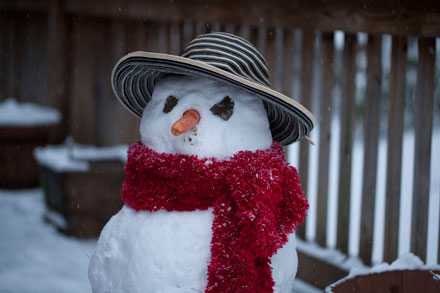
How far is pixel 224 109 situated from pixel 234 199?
0.35 meters

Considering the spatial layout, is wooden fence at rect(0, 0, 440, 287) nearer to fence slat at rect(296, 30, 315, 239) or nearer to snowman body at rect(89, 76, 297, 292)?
fence slat at rect(296, 30, 315, 239)

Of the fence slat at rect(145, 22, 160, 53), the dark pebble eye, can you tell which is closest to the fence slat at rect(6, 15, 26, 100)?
the fence slat at rect(145, 22, 160, 53)

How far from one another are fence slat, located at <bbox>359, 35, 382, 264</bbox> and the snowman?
1.11 metres

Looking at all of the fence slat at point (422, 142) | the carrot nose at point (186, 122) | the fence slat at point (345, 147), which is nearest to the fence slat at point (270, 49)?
the fence slat at point (345, 147)

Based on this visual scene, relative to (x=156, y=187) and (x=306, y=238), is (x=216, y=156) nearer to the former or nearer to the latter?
(x=156, y=187)

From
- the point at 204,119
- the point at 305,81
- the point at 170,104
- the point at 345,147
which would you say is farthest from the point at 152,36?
the point at 204,119

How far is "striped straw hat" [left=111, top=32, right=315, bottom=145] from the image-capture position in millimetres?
1660

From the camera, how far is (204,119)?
174cm

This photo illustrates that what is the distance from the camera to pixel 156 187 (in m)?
1.75

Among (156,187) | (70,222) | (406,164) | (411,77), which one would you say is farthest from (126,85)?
(411,77)

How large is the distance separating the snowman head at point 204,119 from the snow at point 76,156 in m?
2.14

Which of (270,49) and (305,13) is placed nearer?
(305,13)

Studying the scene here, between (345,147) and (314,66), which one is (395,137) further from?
(314,66)

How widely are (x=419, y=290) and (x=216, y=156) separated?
1001 mm
